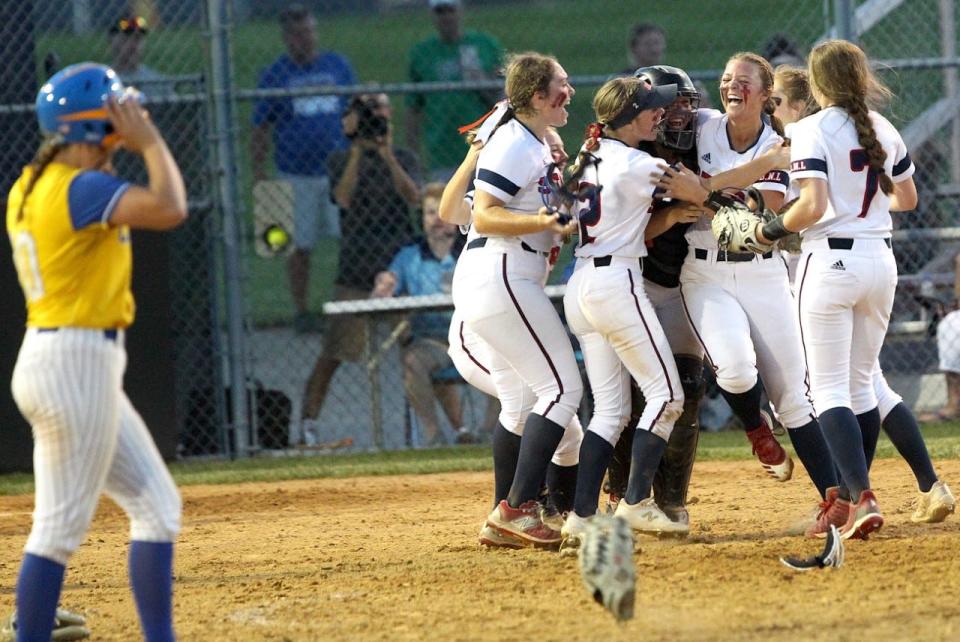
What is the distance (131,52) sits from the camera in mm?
10469

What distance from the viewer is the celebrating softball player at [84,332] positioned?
3826 millimetres

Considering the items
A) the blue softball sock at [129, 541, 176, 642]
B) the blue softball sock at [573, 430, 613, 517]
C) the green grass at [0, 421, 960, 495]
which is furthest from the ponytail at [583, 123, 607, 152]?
the green grass at [0, 421, 960, 495]

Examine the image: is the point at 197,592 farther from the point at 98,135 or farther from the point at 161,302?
the point at 161,302

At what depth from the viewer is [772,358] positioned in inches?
225

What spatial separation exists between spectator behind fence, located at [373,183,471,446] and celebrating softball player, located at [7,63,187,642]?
5.43 meters

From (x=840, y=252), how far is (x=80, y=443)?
115 inches

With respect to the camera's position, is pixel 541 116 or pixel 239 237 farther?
pixel 239 237

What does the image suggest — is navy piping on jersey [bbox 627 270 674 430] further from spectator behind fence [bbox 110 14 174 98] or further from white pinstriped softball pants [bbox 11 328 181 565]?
spectator behind fence [bbox 110 14 174 98]

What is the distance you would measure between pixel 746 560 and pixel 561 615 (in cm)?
104

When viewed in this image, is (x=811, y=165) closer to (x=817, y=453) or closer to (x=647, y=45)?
(x=817, y=453)

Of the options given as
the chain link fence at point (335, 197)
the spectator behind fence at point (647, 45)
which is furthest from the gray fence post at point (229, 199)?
the spectator behind fence at point (647, 45)

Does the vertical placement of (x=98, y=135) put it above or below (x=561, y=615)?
above

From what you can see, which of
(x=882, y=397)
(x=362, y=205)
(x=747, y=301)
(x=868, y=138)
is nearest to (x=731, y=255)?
(x=747, y=301)

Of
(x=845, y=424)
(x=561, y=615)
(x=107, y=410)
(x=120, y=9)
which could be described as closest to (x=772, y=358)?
(x=845, y=424)
